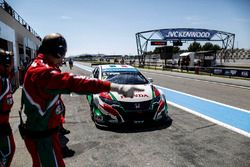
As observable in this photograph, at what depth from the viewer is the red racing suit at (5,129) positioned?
2.68 meters

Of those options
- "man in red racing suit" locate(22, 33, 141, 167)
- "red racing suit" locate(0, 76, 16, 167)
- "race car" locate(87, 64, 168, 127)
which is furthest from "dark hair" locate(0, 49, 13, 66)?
"race car" locate(87, 64, 168, 127)

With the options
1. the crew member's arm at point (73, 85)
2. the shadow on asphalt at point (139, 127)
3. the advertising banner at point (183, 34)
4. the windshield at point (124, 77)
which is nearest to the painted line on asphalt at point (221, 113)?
the shadow on asphalt at point (139, 127)

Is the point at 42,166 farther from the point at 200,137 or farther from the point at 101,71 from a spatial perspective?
the point at 101,71

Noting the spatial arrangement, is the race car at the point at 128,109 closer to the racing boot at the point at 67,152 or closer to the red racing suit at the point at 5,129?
the racing boot at the point at 67,152

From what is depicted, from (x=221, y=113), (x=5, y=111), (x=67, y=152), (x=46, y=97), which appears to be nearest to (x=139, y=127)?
(x=67, y=152)

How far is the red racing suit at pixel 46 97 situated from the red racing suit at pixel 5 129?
1.75 ft

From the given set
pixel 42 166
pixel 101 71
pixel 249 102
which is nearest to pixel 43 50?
pixel 42 166

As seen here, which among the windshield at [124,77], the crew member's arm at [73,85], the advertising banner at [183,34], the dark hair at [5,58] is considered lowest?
the windshield at [124,77]

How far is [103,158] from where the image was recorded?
4.35m

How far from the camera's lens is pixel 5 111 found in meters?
2.83

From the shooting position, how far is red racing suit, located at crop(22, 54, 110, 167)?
1.94 metres

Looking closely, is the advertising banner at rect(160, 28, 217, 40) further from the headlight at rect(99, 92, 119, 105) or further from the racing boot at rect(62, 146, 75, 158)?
the racing boot at rect(62, 146, 75, 158)

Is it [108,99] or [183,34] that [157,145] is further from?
[183,34]

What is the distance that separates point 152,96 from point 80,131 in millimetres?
2045
